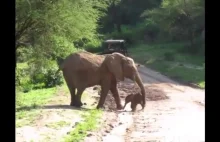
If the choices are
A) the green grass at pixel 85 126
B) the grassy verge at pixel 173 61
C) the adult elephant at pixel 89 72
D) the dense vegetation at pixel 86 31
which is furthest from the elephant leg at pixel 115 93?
the grassy verge at pixel 173 61

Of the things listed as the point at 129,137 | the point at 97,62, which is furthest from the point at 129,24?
the point at 129,137

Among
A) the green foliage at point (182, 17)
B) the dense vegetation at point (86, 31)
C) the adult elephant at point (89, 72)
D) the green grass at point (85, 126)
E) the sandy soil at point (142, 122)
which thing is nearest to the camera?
the green grass at point (85, 126)

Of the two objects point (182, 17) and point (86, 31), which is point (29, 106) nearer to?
point (86, 31)

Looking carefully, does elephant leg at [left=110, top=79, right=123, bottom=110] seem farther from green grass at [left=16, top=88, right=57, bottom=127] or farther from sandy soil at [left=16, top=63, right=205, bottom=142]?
green grass at [left=16, top=88, right=57, bottom=127]

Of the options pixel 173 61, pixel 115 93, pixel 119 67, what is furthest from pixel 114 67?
pixel 173 61

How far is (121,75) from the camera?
1647cm

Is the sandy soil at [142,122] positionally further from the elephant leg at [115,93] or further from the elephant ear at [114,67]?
the elephant ear at [114,67]

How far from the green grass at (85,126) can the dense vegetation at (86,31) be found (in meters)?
3.17

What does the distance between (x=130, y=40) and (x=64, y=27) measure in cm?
3523

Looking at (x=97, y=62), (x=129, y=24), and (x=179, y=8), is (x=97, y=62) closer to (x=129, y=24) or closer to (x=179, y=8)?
(x=179, y=8)

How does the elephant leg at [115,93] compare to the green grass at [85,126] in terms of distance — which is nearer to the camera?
the green grass at [85,126]

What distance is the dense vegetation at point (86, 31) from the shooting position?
15523 millimetres
